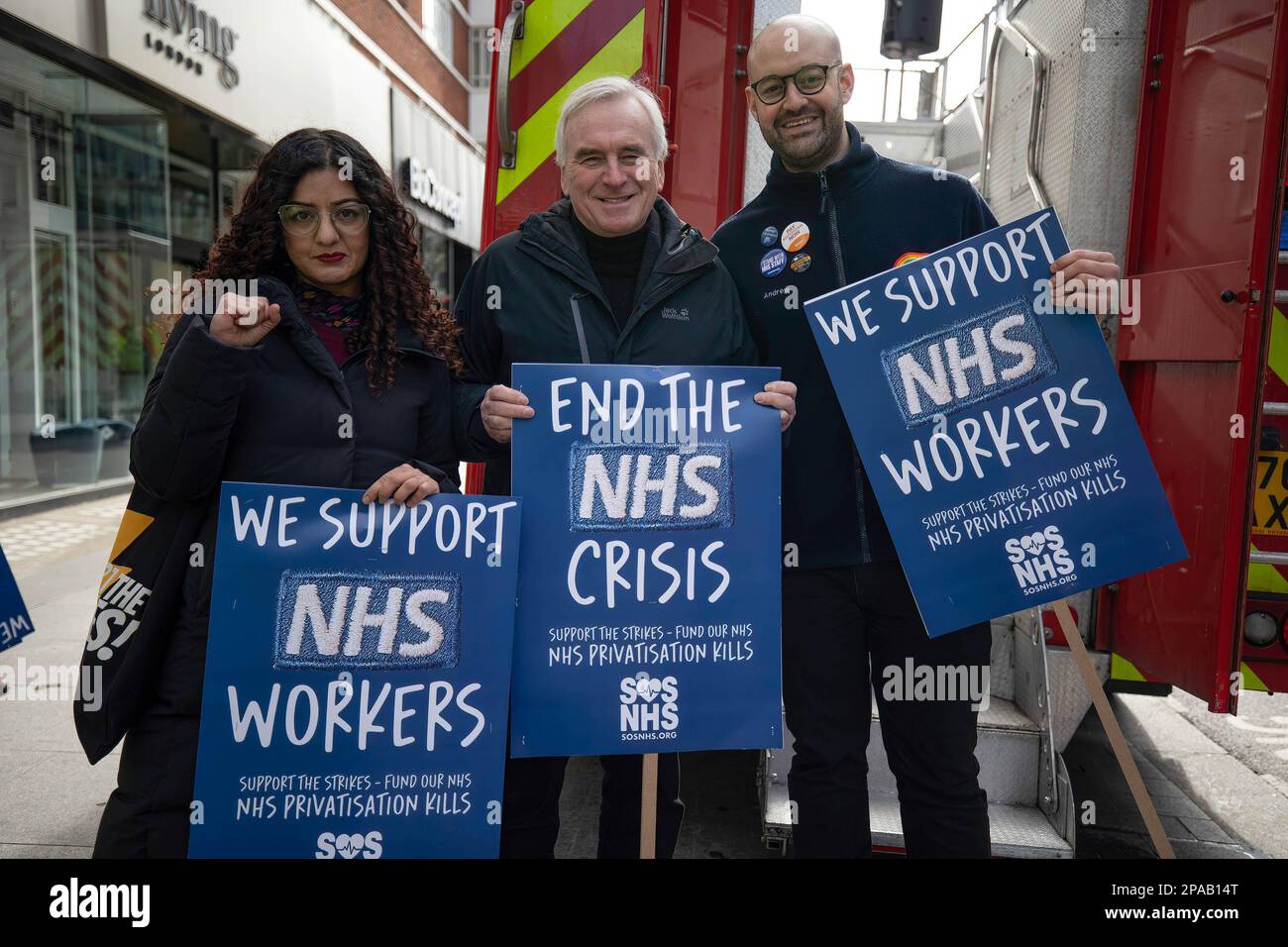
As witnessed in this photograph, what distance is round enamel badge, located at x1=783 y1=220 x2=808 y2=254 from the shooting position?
2.17m

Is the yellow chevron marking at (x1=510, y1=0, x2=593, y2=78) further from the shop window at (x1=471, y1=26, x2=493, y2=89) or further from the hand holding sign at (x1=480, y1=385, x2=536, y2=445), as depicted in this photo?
the shop window at (x1=471, y1=26, x2=493, y2=89)

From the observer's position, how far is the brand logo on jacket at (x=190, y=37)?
26.5ft

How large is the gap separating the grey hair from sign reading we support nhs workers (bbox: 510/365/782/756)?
0.53 meters

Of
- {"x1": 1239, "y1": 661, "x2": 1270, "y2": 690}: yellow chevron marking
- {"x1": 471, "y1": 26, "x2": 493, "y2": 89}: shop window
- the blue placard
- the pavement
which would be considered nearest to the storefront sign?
{"x1": 471, "y1": 26, "x2": 493, "y2": 89}: shop window

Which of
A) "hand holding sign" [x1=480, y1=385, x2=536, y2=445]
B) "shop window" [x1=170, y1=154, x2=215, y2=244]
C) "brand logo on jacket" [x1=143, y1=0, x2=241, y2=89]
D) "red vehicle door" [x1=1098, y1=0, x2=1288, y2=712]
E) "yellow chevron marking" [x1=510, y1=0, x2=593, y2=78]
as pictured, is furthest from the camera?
"shop window" [x1=170, y1=154, x2=215, y2=244]

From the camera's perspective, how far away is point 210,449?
5.78 feet

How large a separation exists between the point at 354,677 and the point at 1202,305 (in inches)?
92.8

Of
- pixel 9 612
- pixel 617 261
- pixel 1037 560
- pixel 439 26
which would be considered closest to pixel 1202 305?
pixel 1037 560

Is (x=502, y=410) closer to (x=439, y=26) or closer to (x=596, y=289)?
(x=596, y=289)

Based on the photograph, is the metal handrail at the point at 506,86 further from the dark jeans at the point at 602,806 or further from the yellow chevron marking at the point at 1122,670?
the yellow chevron marking at the point at 1122,670
